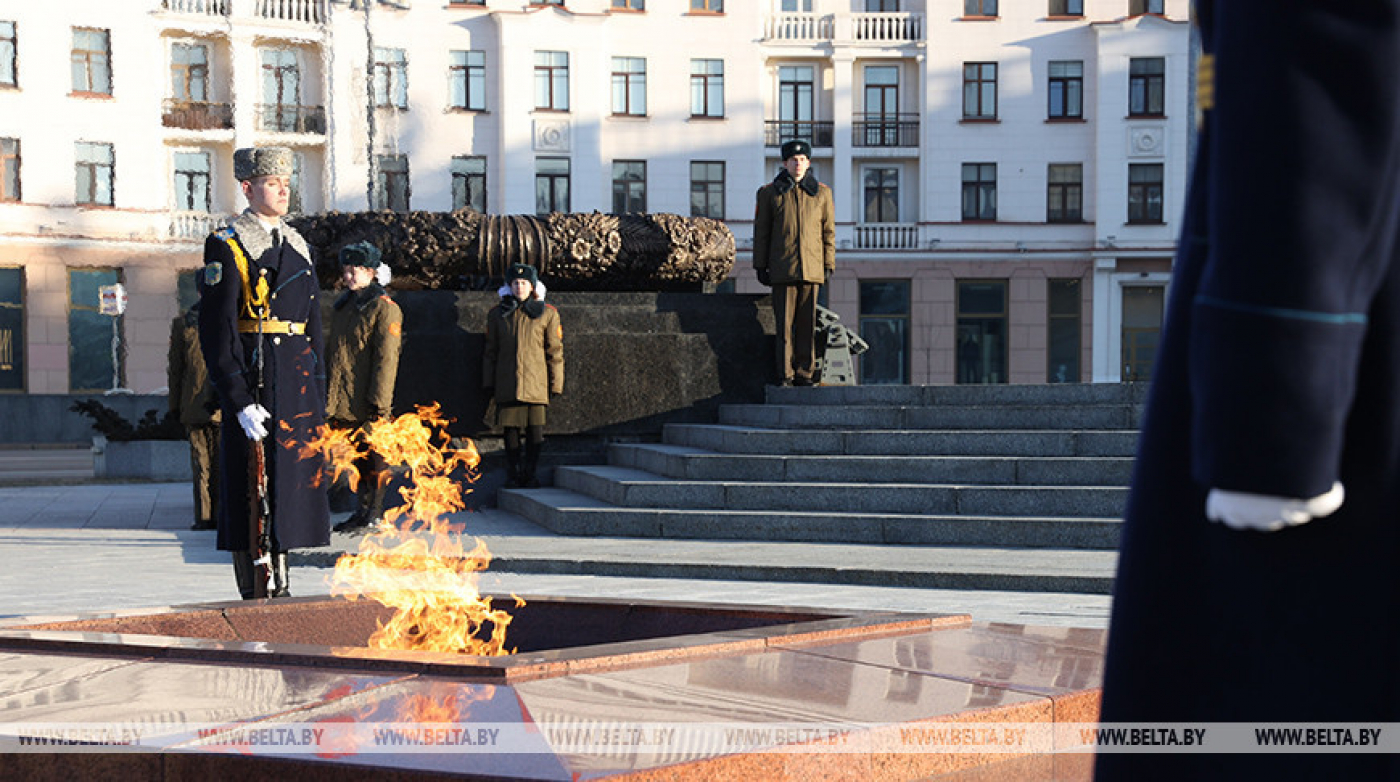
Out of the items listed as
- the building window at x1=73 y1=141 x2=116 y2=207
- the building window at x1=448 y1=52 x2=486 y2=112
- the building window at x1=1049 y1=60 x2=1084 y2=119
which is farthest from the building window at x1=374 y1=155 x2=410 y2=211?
the building window at x1=1049 y1=60 x2=1084 y2=119

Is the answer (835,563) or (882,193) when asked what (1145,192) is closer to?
(882,193)

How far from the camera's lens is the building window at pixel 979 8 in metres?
42.1

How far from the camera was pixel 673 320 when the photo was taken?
13.6m

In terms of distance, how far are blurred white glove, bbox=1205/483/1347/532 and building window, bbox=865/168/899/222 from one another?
41438 mm

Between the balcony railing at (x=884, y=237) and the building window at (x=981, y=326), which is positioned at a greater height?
the balcony railing at (x=884, y=237)

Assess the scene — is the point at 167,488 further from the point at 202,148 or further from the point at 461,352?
the point at 202,148

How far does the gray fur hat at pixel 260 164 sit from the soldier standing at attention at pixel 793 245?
7255 millimetres

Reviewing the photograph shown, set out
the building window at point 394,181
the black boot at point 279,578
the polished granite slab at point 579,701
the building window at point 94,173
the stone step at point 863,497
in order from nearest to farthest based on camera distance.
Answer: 1. the polished granite slab at point 579,701
2. the black boot at point 279,578
3. the stone step at point 863,497
4. the building window at point 94,173
5. the building window at point 394,181

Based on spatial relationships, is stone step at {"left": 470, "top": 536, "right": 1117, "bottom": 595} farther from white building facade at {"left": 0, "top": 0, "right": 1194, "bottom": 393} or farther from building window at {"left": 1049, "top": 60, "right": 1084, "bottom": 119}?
building window at {"left": 1049, "top": 60, "right": 1084, "bottom": 119}

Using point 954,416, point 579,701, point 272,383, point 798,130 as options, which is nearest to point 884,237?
point 798,130

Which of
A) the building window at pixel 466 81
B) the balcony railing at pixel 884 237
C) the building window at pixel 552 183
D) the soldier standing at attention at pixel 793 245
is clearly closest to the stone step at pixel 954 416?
the soldier standing at attention at pixel 793 245

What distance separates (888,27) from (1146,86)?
24.5 feet

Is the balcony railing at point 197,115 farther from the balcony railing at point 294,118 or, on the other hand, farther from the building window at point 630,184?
the building window at point 630,184

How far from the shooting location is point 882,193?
42688mm
